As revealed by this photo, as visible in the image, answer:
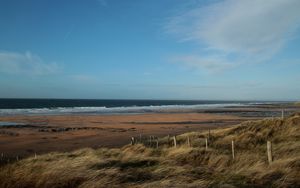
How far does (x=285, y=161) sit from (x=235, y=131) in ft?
42.9

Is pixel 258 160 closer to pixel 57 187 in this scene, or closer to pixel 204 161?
pixel 204 161

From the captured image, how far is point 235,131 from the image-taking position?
24078 millimetres

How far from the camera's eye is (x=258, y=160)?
12.1m

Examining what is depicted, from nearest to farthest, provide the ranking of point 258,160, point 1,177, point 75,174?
point 75,174 < point 1,177 < point 258,160

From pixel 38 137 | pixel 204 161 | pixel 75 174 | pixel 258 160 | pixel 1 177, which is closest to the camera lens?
pixel 75 174

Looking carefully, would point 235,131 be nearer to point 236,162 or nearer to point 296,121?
point 296,121

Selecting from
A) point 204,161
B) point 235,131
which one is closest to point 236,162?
point 204,161

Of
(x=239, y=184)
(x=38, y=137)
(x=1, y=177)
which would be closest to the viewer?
(x=239, y=184)

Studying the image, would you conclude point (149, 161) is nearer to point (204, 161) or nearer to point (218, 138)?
point (204, 161)

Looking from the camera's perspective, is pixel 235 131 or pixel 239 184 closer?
pixel 239 184

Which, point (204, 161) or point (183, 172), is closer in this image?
point (183, 172)

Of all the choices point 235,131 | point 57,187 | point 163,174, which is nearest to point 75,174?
point 57,187

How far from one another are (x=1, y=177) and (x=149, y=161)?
16.2 ft

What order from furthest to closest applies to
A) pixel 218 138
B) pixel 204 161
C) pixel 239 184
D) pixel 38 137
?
1. pixel 38 137
2. pixel 218 138
3. pixel 204 161
4. pixel 239 184
